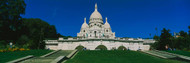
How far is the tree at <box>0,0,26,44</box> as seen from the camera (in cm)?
4288

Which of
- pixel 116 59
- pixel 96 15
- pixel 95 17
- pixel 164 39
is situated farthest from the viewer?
pixel 96 15

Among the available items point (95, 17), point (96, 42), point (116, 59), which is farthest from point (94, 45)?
point (116, 59)

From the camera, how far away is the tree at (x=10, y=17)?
42.9m

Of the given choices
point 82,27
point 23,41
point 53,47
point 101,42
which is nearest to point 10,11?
point 23,41

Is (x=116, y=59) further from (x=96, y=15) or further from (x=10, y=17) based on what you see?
(x=96, y=15)

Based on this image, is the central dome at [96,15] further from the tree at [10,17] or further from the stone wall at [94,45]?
the tree at [10,17]

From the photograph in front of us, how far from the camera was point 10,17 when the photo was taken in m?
44.3

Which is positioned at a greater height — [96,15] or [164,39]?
[96,15]

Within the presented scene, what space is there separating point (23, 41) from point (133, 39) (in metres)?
36.4

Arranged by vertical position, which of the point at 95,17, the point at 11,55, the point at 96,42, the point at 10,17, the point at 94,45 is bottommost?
the point at 11,55

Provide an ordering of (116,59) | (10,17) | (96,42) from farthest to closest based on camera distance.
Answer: (96,42) < (10,17) < (116,59)

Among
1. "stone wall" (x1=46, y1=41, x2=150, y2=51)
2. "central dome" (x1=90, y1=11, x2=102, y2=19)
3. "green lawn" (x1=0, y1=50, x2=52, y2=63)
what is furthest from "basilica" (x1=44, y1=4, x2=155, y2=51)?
"green lawn" (x1=0, y1=50, x2=52, y2=63)

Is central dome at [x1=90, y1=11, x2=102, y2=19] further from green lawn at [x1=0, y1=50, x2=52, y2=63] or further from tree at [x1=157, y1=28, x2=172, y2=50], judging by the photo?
green lawn at [x1=0, y1=50, x2=52, y2=63]

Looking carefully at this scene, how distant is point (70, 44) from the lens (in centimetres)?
5428
